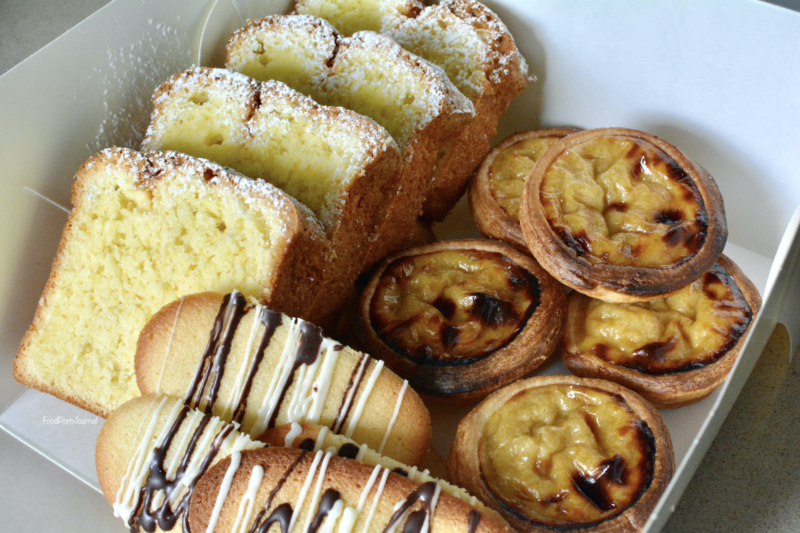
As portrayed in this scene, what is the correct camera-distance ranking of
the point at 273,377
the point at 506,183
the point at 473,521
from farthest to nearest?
the point at 506,183 → the point at 273,377 → the point at 473,521

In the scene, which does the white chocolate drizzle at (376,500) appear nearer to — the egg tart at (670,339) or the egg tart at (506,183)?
the egg tart at (670,339)

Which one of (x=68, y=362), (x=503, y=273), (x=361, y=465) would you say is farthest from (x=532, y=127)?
(x=68, y=362)

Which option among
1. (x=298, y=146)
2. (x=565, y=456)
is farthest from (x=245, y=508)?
(x=298, y=146)

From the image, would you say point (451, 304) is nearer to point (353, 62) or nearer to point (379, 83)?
point (379, 83)

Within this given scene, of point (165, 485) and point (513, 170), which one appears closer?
point (165, 485)

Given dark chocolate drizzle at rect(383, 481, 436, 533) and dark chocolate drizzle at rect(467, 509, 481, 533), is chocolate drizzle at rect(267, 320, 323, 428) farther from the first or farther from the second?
dark chocolate drizzle at rect(467, 509, 481, 533)

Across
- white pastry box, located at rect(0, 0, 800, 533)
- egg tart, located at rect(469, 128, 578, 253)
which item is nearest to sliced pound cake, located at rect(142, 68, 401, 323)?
white pastry box, located at rect(0, 0, 800, 533)
